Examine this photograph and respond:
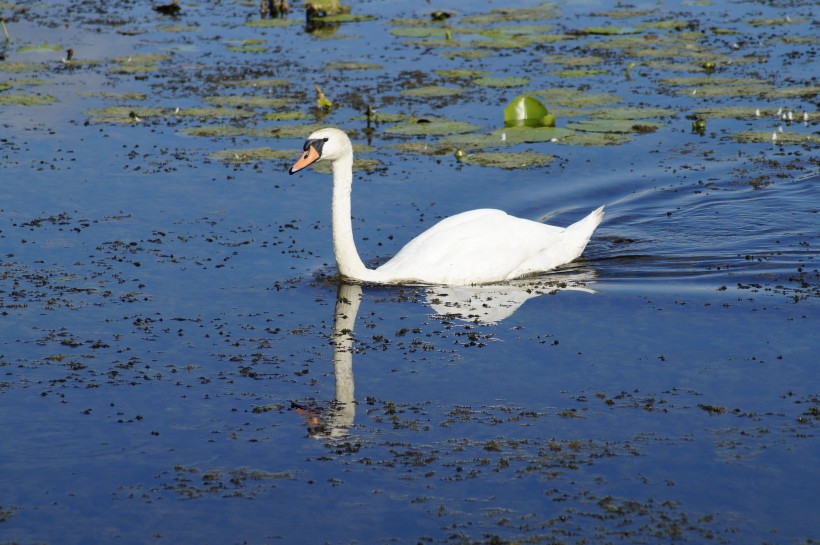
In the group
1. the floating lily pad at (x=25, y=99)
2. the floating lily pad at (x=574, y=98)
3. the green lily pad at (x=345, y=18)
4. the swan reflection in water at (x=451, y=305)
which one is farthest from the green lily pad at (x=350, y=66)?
the swan reflection in water at (x=451, y=305)

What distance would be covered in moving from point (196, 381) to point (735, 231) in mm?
6487

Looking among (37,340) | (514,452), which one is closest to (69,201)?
(37,340)

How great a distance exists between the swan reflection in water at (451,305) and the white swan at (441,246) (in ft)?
0.49

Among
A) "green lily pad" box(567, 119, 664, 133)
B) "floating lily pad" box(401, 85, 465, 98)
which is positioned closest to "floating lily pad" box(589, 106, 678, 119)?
"green lily pad" box(567, 119, 664, 133)

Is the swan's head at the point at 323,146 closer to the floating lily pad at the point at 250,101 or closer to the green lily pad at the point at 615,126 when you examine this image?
the green lily pad at the point at 615,126

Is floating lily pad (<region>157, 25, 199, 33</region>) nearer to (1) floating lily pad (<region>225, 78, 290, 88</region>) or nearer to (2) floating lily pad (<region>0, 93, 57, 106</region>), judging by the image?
(1) floating lily pad (<region>225, 78, 290, 88</region>)

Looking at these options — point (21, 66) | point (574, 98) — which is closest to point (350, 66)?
point (574, 98)

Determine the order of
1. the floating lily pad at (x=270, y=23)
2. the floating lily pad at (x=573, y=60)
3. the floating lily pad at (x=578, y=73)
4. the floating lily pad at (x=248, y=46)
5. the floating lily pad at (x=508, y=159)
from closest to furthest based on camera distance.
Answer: the floating lily pad at (x=508, y=159)
the floating lily pad at (x=578, y=73)
the floating lily pad at (x=573, y=60)
the floating lily pad at (x=248, y=46)
the floating lily pad at (x=270, y=23)

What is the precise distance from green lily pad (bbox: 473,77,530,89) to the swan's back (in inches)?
274

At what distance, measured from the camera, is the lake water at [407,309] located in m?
7.07

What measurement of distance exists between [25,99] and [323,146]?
839 cm

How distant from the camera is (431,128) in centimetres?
1636

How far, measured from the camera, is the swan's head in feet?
37.7

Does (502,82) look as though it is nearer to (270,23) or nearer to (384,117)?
(384,117)
